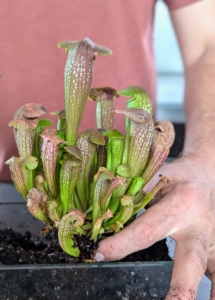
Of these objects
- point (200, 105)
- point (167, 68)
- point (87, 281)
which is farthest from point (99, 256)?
point (167, 68)

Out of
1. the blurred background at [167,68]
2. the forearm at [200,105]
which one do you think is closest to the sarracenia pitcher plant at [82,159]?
the forearm at [200,105]

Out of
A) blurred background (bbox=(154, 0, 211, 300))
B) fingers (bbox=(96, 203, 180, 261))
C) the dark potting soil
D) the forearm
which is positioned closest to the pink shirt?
the forearm

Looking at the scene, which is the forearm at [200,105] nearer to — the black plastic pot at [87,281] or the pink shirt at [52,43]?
the pink shirt at [52,43]

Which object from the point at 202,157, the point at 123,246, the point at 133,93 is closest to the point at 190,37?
the point at 202,157

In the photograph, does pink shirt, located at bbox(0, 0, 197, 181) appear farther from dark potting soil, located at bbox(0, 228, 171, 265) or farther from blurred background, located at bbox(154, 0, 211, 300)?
blurred background, located at bbox(154, 0, 211, 300)

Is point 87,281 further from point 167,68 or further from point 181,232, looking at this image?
point 167,68
